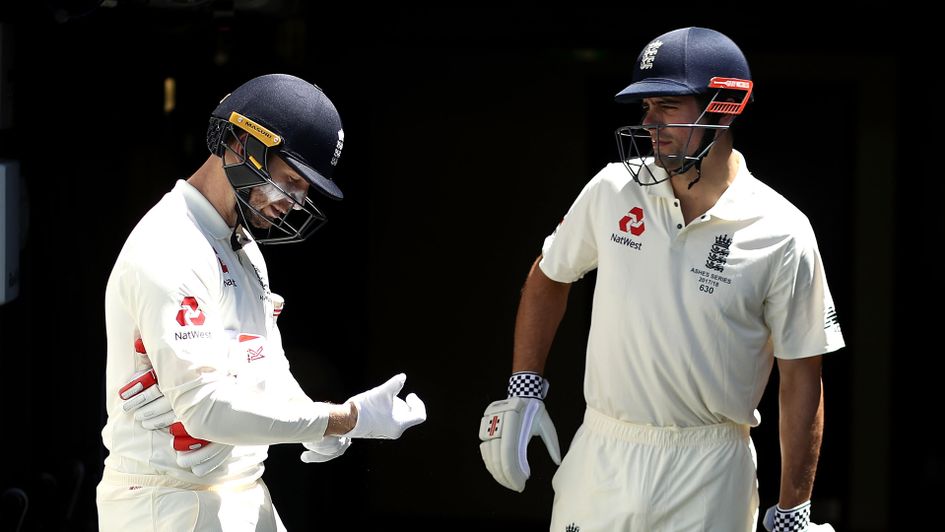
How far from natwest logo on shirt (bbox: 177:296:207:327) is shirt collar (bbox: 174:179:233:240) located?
0.63 ft

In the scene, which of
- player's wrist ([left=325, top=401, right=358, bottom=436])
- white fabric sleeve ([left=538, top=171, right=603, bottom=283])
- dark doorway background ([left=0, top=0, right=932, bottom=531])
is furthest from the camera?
dark doorway background ([left=0, top=0, right=932, bottom=531])

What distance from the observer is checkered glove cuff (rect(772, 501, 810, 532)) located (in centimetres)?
268

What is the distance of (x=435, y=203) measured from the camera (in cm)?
507

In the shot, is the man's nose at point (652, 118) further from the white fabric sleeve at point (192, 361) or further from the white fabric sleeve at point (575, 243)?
the white fabric sleeve at point (192, 361)

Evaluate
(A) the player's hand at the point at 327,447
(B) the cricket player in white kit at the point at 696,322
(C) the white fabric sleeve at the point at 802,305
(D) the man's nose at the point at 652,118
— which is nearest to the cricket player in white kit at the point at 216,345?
(A) the player's hand at the point at 327,447

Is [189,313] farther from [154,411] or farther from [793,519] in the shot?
[793,519]

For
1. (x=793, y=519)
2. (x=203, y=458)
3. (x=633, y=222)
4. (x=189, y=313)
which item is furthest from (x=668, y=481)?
(x=189, y=313)

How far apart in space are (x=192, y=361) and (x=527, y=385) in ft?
3.28

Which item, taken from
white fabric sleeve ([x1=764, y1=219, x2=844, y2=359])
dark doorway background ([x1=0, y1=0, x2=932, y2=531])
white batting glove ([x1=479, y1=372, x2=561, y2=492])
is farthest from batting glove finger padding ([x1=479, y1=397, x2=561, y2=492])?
dark doorway background ([x1=0, y1=0, x2=932, y2=531])

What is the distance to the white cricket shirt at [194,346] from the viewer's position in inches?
85.3

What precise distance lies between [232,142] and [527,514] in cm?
304

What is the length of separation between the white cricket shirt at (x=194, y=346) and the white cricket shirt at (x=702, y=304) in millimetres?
727

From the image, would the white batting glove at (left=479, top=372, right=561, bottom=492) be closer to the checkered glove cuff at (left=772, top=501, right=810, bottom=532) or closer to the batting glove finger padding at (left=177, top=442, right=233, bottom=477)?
the checkered glove cuff at (left=772, top=501, right=810, bottom=532)

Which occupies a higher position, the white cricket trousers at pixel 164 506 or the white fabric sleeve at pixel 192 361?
the white fabric sleeve at pixel 192 361
